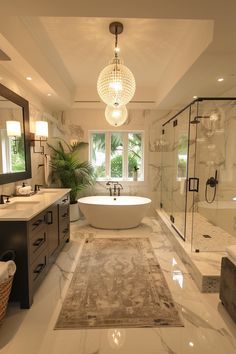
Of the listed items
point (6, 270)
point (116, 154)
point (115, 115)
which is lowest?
point (6, 270)

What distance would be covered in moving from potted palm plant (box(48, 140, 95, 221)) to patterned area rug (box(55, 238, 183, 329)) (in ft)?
5.17

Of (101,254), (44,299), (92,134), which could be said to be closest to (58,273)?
(44,299)

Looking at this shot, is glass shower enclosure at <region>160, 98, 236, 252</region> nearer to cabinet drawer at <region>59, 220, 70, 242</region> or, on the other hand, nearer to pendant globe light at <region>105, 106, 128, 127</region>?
pendant globe light at <region>105, 106, 128, 127</region>

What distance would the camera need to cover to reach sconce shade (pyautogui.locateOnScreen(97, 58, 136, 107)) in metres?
2.20

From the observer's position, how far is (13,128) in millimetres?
2652

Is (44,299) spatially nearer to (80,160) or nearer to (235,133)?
(80,160)

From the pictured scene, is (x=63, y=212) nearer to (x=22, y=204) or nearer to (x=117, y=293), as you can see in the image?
(x=22, y=204)

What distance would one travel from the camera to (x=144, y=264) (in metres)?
2.67

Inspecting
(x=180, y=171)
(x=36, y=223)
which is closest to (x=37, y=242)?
(x=36, y=223)

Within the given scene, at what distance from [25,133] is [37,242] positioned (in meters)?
1.68

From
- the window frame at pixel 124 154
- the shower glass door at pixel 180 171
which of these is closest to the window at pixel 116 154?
the window frame at pixel 124 154

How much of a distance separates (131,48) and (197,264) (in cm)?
284

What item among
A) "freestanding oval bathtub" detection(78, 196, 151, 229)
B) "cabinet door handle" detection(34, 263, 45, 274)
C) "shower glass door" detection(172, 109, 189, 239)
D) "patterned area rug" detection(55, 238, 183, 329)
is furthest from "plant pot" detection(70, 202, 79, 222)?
"cabinet door handle" detection(34, 263, 45, 274)

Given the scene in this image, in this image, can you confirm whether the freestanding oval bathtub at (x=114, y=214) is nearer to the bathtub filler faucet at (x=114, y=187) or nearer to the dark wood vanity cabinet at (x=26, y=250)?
the bathtub filler faucet at (x=114, y=187)
